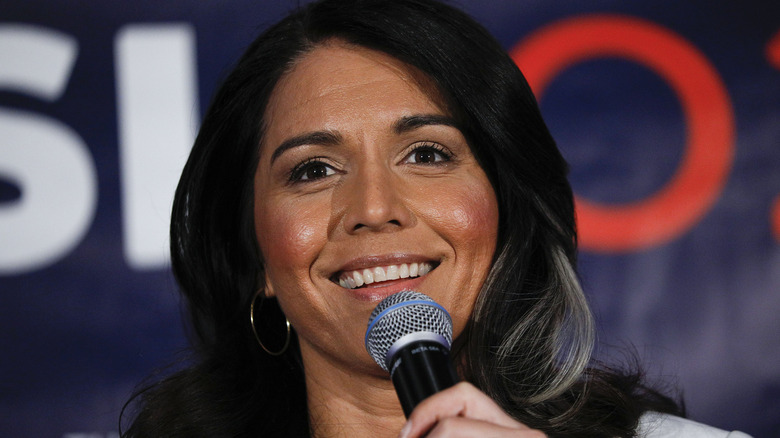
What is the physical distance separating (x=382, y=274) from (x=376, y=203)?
135 mm

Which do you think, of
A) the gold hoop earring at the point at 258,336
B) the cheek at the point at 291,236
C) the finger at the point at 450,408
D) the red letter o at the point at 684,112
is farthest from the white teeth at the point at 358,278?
the red letter o at the point at 684,112

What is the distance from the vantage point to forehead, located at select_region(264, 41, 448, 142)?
1.67 meters

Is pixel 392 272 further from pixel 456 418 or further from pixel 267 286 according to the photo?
pixel 456 418

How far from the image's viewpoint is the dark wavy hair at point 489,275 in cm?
172

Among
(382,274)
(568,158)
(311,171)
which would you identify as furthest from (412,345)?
(568,158)

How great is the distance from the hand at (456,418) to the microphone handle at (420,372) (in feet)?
0.06

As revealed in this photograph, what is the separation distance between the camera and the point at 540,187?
1.80 meters

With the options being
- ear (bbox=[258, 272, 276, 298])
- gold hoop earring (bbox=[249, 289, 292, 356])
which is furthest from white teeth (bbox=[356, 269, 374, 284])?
gold hoop earring (bbox=[249, 289, 292, 356])

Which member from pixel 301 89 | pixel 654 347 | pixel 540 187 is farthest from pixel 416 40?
pixel 654 347

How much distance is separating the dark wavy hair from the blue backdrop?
68 centimetres

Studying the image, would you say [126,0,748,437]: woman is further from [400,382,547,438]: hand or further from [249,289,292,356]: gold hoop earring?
[400,382,547,438]: hand

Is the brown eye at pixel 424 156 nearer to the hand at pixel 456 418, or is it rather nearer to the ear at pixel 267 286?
the ear at pixel 267 286

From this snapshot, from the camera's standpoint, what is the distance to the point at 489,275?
1.71 m

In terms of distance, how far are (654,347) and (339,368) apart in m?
1.28
